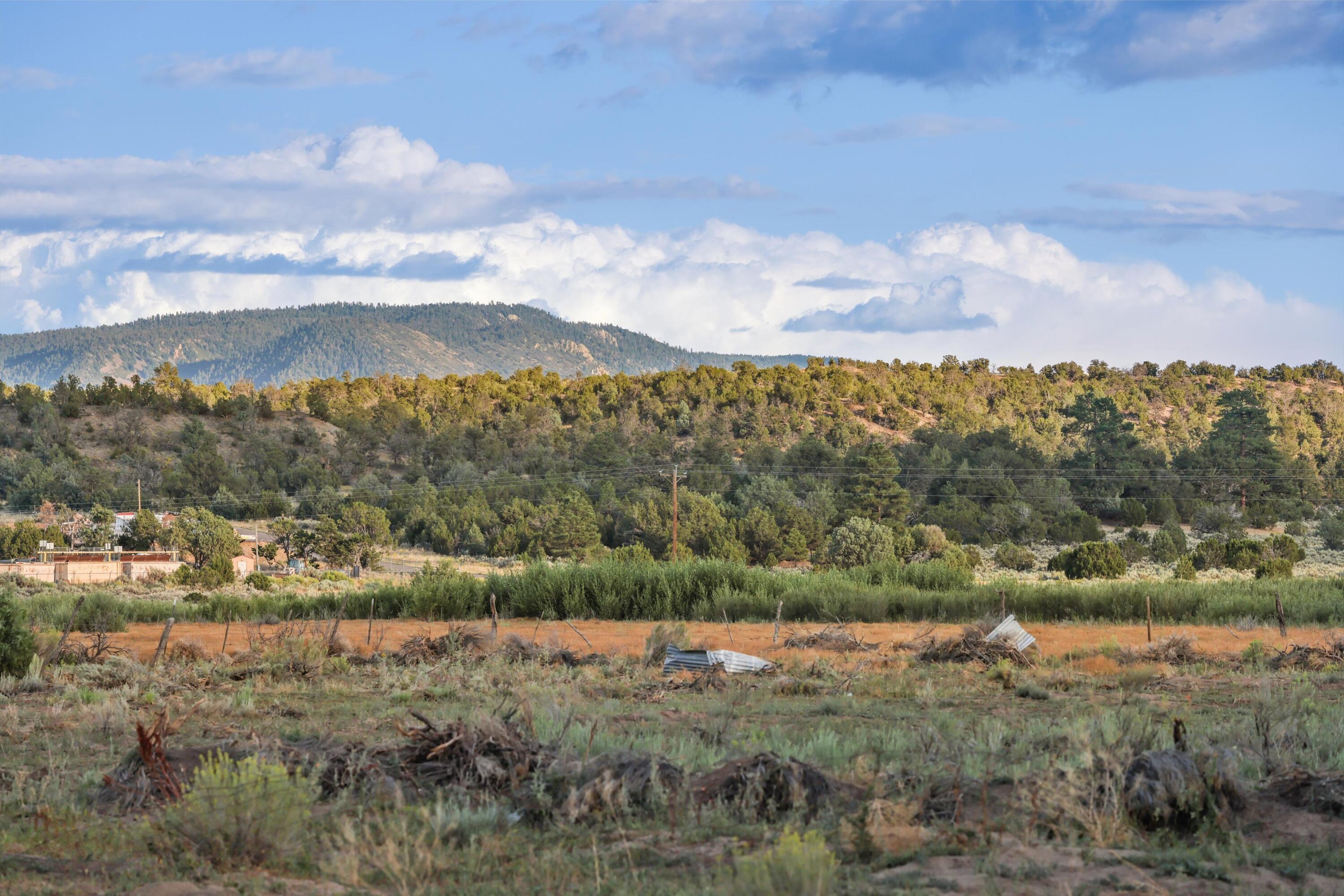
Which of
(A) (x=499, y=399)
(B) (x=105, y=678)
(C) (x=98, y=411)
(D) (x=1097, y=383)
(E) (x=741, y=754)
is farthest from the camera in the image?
(D) (x=1097, y=383)

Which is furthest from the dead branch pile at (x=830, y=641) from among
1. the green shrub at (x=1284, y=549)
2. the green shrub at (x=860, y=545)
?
the green shrub at (x=1284, y=549)

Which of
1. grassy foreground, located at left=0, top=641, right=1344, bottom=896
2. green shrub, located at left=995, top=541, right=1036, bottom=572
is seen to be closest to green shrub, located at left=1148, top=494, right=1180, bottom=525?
green shrub, located at left=995, top=541, right=1036, bottom=572

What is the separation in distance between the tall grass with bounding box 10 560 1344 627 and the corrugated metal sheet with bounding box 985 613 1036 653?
693 cm

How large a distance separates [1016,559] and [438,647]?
3121 cm

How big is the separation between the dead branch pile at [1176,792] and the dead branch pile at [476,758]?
325cm

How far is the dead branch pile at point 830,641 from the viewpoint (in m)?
18.0

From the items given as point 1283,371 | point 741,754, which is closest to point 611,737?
point 741,754

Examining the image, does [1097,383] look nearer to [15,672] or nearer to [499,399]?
[499,399]

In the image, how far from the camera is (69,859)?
5.43 meters

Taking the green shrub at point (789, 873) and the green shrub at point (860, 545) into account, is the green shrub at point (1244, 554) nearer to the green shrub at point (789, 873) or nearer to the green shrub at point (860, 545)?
the green shrub at point (860, 545)

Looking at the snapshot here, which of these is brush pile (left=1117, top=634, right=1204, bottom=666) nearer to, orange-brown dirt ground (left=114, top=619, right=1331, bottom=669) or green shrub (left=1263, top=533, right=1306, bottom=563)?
orange-brown dirt ground (left=114, top=619, right=1331, bottom=669)

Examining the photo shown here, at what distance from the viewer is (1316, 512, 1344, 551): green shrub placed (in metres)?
47.7

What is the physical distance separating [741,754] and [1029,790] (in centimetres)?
208

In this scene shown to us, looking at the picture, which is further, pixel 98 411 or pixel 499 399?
pixel 499 399
